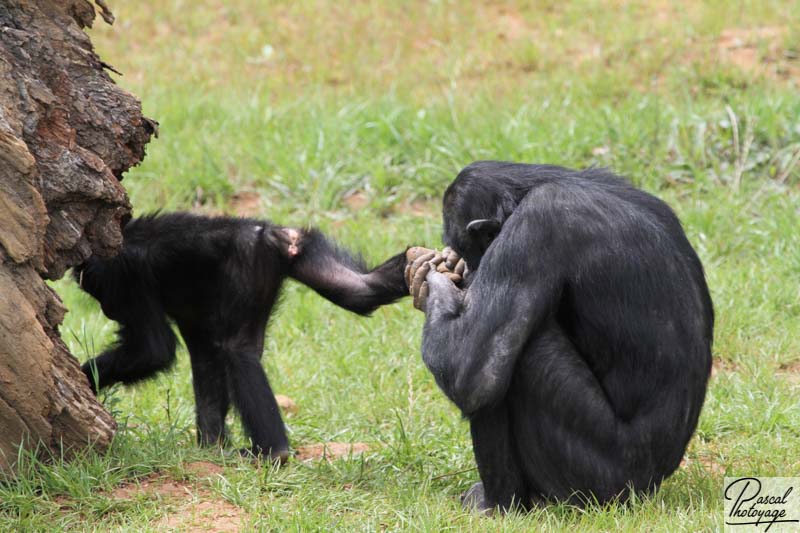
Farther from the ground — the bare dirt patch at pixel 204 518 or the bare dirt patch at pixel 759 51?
the bare dirt patch at pixel 759 51

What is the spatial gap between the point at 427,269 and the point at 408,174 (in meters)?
4.38

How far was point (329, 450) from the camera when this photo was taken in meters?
5.58

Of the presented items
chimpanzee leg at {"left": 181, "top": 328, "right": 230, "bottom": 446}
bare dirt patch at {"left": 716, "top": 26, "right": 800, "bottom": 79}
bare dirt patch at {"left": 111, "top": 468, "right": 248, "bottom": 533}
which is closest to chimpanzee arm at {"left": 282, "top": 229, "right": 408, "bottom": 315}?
chimpanzee leg at {"left": 181, "top": 328, "right": 230, "bottom": 446}

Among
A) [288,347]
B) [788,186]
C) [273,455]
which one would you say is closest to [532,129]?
[788,186]

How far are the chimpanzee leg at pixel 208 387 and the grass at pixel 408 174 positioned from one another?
157 mm

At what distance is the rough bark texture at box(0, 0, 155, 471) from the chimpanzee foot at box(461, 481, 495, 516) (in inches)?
62.0

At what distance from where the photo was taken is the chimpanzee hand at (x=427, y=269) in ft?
16.0

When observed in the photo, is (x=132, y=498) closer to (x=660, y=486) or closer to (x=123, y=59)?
(x=660, y=486)

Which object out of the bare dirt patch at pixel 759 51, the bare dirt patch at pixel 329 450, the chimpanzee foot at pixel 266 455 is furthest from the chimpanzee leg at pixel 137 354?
the bare dirt patch at pixel 759 51

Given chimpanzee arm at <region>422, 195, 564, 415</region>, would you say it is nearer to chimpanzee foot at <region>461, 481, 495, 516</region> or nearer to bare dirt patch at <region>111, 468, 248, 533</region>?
chimpanzee foot at <region>461, 481, 495, 516</region>

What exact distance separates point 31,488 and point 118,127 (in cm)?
158

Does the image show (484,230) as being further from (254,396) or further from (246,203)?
(246,203)

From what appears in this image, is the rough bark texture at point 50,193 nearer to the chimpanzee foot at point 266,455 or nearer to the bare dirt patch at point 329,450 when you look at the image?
the chimpanzee foot at point 266,455

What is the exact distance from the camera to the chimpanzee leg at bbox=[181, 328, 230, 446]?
19.1 feet
